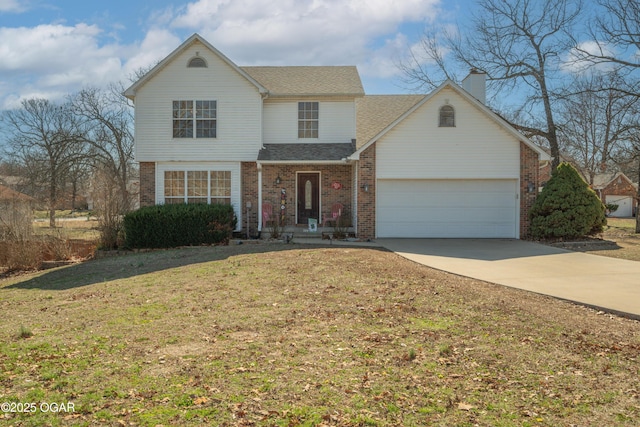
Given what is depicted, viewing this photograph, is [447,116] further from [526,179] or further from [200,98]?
[200,98]

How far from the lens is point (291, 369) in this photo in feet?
17.9

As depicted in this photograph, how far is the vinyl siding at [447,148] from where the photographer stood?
17.7 metres

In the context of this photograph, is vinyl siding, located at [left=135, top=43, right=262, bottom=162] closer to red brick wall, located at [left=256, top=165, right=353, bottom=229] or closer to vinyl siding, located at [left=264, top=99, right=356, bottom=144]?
vinyl siding, located at [left=264, top=99, right=356, bottom=144]

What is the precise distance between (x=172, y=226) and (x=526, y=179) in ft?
40.1

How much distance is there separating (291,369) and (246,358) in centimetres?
64

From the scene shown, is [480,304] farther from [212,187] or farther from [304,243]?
[212,187]

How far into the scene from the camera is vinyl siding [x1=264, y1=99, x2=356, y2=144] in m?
20.4

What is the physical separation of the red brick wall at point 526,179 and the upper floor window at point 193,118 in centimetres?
1139

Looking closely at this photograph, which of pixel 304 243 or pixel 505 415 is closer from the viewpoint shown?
pixel 505 415

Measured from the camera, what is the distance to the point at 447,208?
18.2 m

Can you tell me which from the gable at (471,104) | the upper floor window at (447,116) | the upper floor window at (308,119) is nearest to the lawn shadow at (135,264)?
the gable at (471,104)

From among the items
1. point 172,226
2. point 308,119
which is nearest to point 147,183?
point 172,226

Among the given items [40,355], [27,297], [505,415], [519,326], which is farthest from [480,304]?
[27,297]

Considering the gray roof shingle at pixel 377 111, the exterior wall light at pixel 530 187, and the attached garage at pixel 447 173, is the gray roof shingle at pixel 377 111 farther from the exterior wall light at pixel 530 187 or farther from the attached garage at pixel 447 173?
the exterior wall light at pixel 530 187
